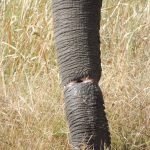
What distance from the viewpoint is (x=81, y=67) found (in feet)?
6.81

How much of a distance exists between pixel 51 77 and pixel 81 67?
4.60ft

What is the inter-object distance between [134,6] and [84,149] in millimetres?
2327

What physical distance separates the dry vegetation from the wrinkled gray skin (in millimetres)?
493

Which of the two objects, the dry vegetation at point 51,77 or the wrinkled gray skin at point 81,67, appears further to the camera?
the dry vegetation at point 51,77

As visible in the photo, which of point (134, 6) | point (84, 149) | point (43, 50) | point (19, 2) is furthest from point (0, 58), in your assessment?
point (84, 149)

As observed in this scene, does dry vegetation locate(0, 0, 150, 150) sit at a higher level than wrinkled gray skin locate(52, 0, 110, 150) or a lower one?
lower

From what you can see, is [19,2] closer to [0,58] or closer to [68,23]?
[0,58]

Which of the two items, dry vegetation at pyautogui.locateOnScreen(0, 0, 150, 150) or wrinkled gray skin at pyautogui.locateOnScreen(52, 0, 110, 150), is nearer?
wrinkled gray skin at pyautogui.locateOnScreen(52, 0, 110, 150)

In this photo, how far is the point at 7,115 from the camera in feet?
9.84

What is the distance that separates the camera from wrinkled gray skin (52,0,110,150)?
1996 mm

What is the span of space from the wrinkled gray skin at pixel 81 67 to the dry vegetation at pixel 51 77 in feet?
1.62

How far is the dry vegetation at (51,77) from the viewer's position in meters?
2.85

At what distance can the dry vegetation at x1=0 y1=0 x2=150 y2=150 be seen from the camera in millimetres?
2852

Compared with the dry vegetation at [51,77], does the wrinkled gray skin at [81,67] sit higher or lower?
higher
